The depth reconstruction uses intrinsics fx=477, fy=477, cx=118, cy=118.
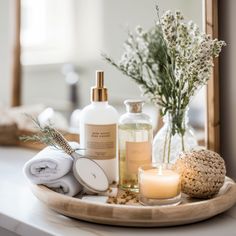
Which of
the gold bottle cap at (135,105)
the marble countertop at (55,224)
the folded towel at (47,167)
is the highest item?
the gold bottle cap at (135,105)

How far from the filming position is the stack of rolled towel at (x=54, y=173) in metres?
0.95

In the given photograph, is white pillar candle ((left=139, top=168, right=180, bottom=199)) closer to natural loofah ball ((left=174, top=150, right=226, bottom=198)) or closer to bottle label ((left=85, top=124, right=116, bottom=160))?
natural loofah ball ((left=174, top=150, right=226, bottom=198))

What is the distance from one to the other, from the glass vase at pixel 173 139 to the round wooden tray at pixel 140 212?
0.18 metres

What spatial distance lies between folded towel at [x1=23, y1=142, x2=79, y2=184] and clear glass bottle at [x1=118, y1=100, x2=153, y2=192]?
4.7 inches

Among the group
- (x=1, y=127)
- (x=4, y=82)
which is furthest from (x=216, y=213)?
(x=4, y=82)

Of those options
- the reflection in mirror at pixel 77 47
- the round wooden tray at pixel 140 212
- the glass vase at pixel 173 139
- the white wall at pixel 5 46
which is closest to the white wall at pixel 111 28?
the reflection in mirror at pixel 77 47

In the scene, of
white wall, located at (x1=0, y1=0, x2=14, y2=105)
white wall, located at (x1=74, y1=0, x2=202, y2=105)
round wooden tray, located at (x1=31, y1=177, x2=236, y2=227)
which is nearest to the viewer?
round wooden tray, located at (x1=31, y1=177, x2=236, y2=227)

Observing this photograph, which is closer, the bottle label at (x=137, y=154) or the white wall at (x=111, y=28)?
the bottle label at (x=137, y=154)

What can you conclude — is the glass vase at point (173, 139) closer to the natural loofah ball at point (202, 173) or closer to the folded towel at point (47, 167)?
the natural loofah ball at point (202, 173)

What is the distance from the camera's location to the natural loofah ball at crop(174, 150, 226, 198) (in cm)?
89

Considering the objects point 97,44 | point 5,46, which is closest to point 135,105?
point 97,44

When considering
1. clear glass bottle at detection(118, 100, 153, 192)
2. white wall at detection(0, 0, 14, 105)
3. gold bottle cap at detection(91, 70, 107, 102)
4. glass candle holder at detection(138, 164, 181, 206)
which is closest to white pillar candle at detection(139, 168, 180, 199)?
glass candle holder at detection(138, 164, 181, 206)

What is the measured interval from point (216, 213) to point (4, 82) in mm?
1134

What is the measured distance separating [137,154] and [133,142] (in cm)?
3
